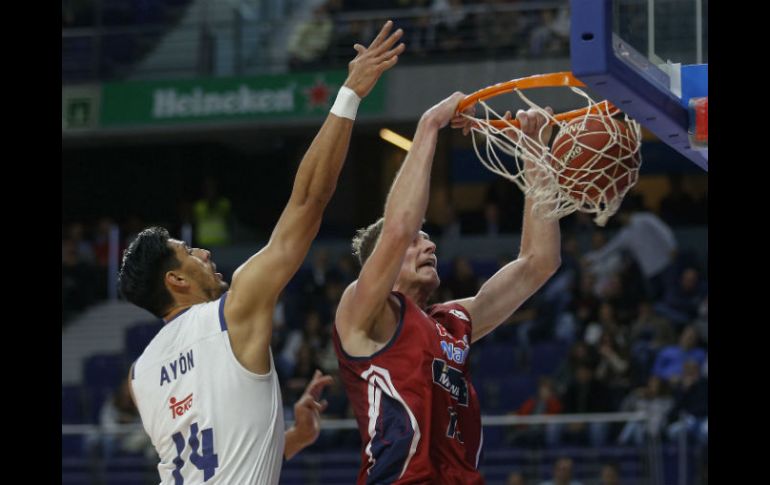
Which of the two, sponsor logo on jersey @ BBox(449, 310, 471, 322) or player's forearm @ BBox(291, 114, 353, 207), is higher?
player's forearm @ BBox(291, 114, 353, 207)

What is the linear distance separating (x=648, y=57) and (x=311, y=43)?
1192cm

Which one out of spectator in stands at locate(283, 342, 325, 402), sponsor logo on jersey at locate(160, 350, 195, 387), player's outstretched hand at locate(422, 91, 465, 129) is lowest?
spectator in stands at locate(283, 342, 325, 402)

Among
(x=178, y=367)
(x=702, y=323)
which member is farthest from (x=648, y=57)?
(x=702, y=323)

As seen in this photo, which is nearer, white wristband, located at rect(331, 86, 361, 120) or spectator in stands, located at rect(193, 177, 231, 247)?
white wristband, located at rect(331, 86, 361, 120)

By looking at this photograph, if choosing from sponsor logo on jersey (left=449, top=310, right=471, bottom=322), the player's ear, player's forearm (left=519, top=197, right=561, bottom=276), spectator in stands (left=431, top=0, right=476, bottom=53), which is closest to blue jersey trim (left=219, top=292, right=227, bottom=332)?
the player's ear

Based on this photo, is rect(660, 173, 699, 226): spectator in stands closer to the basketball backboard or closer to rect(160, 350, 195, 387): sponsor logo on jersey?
the basketball backboard

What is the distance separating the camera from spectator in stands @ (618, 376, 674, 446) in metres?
10.5

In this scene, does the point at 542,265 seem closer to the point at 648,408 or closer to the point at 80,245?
the point at 648,408

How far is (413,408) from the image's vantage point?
413 centimetres

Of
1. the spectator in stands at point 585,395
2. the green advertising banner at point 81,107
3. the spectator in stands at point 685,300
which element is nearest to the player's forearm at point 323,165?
the spectator in stands at point 585,395

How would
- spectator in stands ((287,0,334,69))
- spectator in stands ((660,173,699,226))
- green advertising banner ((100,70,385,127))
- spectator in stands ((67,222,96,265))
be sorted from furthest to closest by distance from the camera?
spectator in stands ((67,222,96,265)), spectator in stands ((287,0,334,69)), green advertising banner ((100,70,385,127)), spectator in stands ((660,173,699,226))
